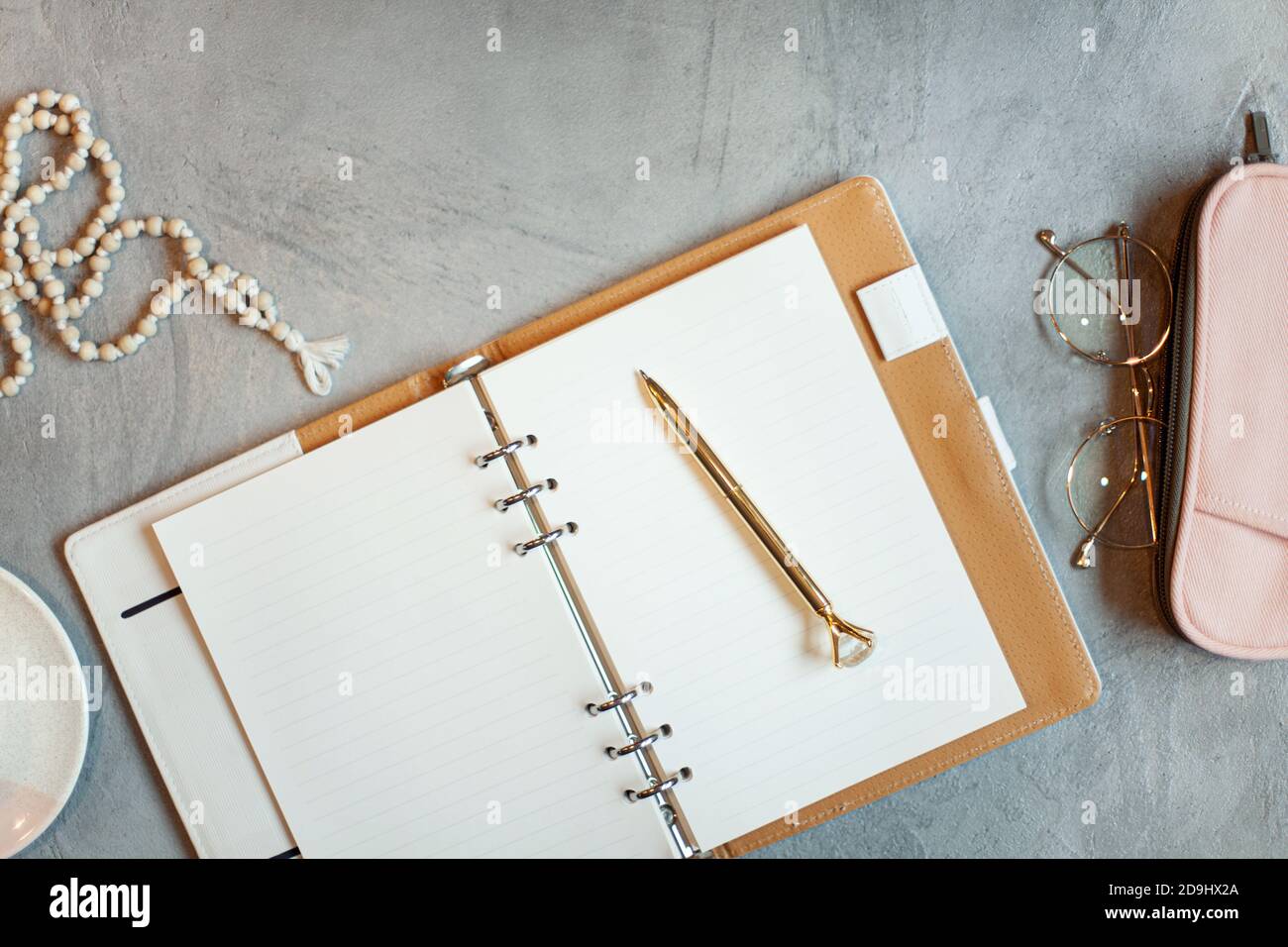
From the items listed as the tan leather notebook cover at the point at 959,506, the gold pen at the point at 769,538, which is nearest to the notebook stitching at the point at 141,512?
the gold pen at the point at 769,538

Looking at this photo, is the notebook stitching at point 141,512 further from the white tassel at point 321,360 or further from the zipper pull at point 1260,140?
the zipper pull at point 1260,140

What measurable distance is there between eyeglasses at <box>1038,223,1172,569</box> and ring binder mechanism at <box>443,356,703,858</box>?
0.53 m

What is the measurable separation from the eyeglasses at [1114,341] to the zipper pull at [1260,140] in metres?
0.15

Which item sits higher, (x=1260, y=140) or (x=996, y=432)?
(x=1260, y=140)

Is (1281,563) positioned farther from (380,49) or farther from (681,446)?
(380,49)

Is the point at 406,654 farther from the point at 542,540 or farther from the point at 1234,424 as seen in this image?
the point at 1234,424

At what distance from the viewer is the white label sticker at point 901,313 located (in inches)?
39.3

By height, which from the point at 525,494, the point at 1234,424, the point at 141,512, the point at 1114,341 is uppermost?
the point at 141,512

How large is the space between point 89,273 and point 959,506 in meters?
1.02

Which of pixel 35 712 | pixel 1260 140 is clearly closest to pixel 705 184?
pixel 1260 140

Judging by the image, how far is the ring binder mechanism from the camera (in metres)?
1.00

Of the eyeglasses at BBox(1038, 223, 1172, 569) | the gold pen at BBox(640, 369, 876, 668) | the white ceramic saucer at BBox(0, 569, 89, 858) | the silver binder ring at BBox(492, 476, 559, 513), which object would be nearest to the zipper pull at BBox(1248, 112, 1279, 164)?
the eyeglasses at BBox(1038, 223, 1172, 569)

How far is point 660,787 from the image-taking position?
3.26 ft

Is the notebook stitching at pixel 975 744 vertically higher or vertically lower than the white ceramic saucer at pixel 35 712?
lower
